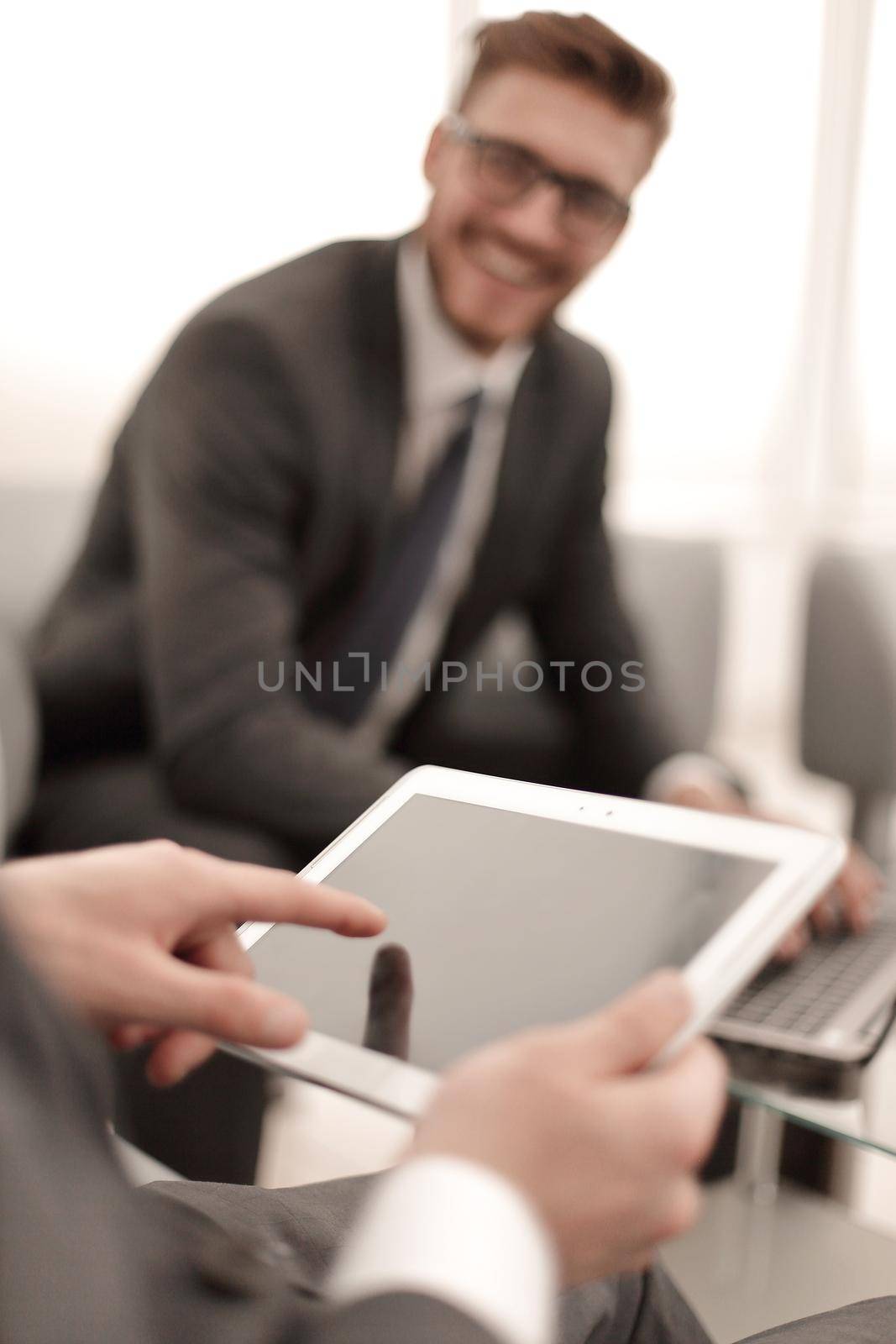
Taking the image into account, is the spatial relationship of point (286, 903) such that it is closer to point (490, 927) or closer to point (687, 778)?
point (490, 927)

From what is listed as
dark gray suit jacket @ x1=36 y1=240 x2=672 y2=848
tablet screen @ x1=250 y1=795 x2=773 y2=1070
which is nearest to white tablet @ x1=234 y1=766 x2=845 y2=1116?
tablet screen @ x1=250 y1=795 x2=773 y2=1070

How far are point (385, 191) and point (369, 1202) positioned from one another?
347 mm

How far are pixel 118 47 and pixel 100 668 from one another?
0.32 m

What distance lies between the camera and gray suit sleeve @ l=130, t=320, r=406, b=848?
20.5 inches

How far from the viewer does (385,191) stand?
1.42 ft

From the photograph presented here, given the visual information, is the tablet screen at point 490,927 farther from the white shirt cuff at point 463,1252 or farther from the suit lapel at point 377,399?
the suit lapel at point 377,399

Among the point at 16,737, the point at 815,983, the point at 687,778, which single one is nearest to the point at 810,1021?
the point at 815,983

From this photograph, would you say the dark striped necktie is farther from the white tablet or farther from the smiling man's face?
the white tablet

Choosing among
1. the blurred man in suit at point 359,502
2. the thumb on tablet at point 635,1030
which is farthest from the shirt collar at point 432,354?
the thumb on tablet at point 635,1030

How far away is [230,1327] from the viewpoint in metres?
0.19

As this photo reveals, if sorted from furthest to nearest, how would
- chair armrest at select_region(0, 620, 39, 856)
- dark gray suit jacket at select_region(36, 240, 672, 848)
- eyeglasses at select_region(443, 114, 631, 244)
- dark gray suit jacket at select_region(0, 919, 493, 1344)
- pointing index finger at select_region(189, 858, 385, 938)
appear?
chair armrest at select_region(0, 620, 39, 856), dark gray suit jacket at select_region(36, 240, 672, 848), eyeglasses at select_region(443, 114, 631, 244), pointing index finger at select_region(189, 858, 385, 938), dark gray suit jacket at select_region(0, 919, 493, 1344)

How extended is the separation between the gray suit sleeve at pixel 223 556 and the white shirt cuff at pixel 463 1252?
1.07 ft

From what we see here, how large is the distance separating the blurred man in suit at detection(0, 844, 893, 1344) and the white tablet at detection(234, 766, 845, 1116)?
0.07 feet

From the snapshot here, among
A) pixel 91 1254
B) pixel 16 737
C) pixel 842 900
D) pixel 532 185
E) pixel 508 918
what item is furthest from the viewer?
pixel 16 737
